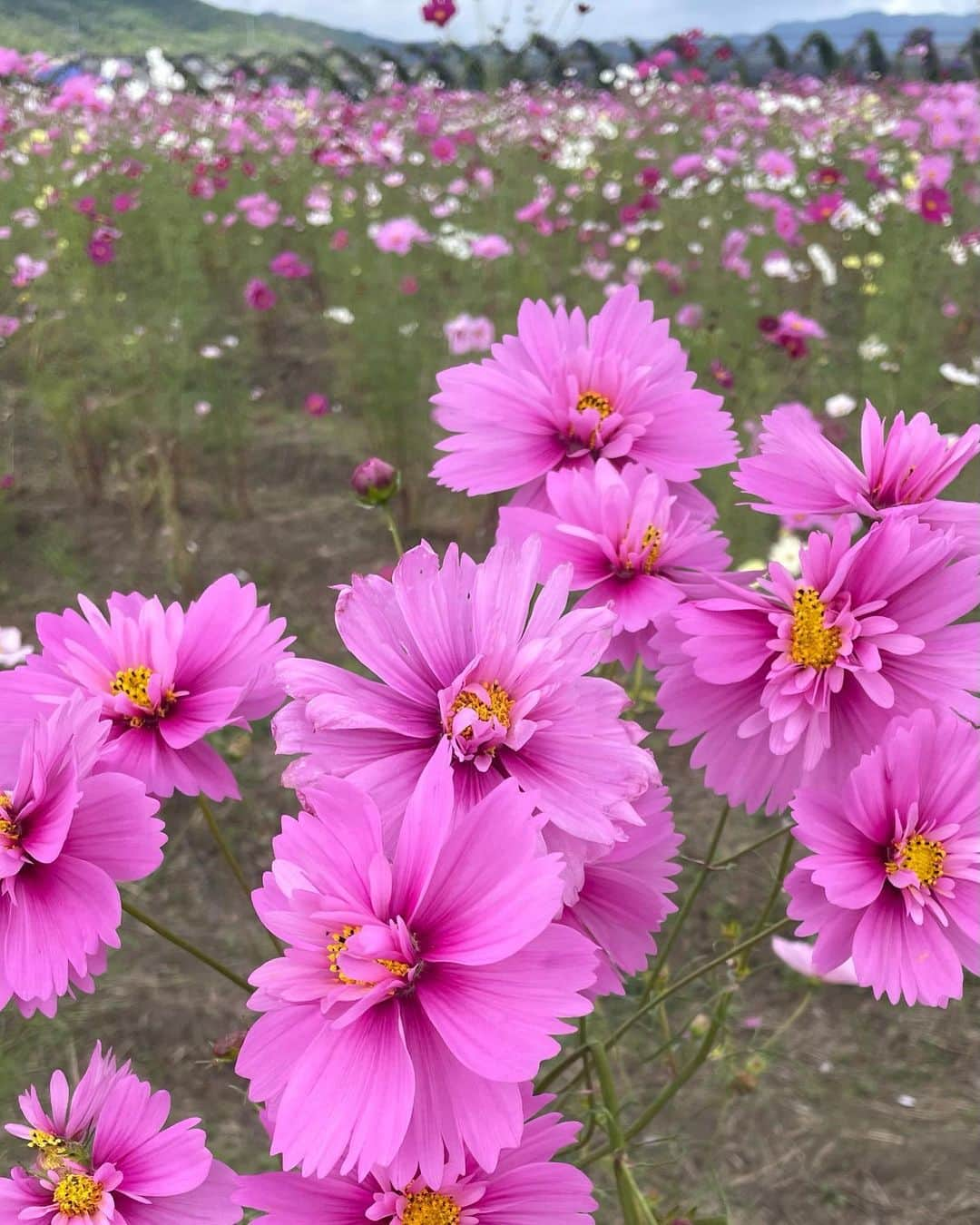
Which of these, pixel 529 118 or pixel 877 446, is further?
pixel 529 118

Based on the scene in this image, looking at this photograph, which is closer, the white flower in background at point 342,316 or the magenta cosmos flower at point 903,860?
the magenta cosmos flower at point 903,860

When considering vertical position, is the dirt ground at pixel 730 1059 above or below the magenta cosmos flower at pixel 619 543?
below

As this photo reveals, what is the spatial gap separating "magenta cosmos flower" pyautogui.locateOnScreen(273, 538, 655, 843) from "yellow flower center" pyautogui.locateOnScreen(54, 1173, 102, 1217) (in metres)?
0.20

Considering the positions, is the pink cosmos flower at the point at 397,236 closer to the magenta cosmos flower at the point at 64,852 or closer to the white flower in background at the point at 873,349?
the white flower in background at the point at 873,349

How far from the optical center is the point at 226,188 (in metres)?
4.28

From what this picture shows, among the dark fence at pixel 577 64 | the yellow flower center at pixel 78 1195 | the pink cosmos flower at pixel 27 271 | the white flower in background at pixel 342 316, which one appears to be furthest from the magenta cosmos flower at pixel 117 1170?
the dark fence at pixel 577 64

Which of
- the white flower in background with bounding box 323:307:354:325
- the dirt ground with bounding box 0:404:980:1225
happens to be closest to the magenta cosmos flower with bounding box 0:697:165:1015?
the dirt ground with bounding box 0:404:980:1225

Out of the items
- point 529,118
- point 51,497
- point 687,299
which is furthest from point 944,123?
point 51,497

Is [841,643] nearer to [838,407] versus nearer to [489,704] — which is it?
[489,704]

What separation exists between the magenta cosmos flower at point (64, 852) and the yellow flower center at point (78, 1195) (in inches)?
2.8

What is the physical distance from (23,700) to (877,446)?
1.31ft

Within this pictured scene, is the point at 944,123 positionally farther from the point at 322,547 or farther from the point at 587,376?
the point at 587,376

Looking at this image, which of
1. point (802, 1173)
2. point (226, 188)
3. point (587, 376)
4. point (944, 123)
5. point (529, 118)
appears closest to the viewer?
point (587, 376)

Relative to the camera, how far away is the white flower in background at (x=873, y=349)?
2688 millimetres
